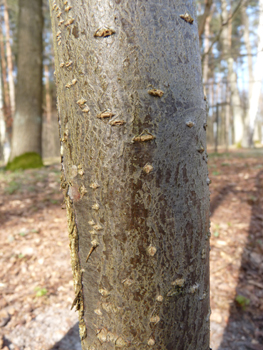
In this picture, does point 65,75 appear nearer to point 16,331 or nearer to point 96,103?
point 96,103

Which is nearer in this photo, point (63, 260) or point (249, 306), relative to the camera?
point (249, 306)

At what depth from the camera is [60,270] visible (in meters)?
2.80

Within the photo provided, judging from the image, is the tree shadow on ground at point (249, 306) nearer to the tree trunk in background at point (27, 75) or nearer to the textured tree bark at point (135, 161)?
the textured tree bark at point (135, 161)

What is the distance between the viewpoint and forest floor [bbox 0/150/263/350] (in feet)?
6.77

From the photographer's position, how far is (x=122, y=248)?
0.67 m

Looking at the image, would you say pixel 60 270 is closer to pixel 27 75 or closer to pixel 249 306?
pixel 249 306

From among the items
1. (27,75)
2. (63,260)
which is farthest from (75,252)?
(27,75)

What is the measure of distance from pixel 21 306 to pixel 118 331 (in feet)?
6.56

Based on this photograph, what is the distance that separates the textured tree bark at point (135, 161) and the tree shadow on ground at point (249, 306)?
5.69 feet

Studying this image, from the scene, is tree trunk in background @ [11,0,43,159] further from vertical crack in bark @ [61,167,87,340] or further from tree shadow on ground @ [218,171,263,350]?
vertical crack in bark @ [61,167,87,340]

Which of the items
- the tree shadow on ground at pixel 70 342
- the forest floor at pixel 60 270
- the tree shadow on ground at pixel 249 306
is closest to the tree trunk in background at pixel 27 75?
the forest floor at pixel 60 270

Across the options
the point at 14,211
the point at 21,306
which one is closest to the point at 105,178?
the point at 21,306

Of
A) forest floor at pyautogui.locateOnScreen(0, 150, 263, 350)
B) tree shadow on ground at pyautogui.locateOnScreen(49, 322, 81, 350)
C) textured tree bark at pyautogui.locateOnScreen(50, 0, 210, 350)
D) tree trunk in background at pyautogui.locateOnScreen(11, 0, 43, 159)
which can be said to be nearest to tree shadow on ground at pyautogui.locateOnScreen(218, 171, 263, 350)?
forest floor at pyautogui.locateOnScreen(0, 150, 263, 350)

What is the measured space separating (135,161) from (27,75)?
7.21 meters
